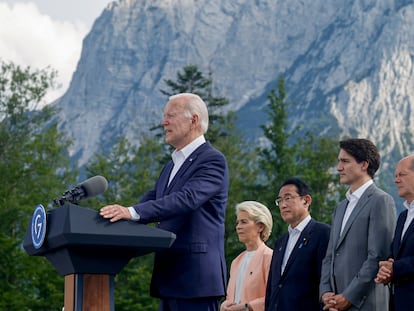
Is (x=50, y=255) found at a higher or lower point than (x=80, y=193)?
lower

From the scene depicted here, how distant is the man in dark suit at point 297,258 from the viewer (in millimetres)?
7266

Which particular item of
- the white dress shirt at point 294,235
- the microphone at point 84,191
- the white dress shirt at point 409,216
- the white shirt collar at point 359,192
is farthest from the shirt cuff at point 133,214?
the white dress shirt at point 294,235

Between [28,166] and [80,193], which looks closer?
[80,193]

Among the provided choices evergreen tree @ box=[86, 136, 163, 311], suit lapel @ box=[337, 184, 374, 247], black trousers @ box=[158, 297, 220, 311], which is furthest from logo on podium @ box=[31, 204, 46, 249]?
evergreen tree @ box=[86, 136, 163, 311]

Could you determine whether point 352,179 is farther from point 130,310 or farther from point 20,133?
point 20,133

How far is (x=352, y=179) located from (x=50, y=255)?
2849mm

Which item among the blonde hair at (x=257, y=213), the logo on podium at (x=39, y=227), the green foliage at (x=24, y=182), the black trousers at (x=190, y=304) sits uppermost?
the green foliage at (x=24, y=182)

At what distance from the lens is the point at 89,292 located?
179 inches

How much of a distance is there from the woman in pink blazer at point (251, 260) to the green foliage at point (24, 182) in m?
17.7

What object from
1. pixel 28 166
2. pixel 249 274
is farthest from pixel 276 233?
pixel 249 274

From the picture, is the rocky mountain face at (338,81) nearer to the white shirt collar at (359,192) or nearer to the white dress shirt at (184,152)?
the white shirt collar at (359,192)

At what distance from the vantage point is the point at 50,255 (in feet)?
15.6

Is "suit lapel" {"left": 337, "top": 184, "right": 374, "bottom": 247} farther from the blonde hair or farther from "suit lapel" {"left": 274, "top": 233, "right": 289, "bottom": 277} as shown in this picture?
the blonde hair

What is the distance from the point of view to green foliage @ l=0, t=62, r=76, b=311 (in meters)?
29.1
